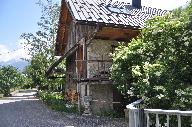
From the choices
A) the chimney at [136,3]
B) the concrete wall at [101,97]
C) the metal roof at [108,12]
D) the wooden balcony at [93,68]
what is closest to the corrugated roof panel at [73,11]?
the metal roof at [108,12]

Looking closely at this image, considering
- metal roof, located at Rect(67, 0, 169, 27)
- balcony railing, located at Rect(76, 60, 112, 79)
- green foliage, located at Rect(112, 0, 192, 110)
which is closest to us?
green foliage, located at Rect(112, 0, 192, 110)

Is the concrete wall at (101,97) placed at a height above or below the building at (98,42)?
below

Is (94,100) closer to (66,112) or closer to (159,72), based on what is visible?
(66,112)

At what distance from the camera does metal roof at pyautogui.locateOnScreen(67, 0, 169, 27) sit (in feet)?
63.7

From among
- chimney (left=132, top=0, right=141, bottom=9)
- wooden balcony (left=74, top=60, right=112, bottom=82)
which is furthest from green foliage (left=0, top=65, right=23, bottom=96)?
wooden balcony (left=74, top=60, right=112, bottom=82)

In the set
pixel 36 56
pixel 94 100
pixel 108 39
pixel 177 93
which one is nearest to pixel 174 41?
pixel 177 93

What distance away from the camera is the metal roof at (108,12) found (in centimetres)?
1941

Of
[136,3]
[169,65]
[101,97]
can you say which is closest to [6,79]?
[136,3]

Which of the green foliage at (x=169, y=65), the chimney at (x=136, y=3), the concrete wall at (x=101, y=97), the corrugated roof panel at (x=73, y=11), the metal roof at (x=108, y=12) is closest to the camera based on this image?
the green foliage at (x=169, y=65)

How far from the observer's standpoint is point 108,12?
2128 cm

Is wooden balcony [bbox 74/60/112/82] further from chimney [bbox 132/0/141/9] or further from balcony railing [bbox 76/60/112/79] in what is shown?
chimney [bbox 132/0/141/9]

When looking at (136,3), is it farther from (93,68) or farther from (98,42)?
(93,68)

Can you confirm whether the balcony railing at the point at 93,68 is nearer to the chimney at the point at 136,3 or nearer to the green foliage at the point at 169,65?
the chimney at the point at 136,3

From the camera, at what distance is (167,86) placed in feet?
33.9
